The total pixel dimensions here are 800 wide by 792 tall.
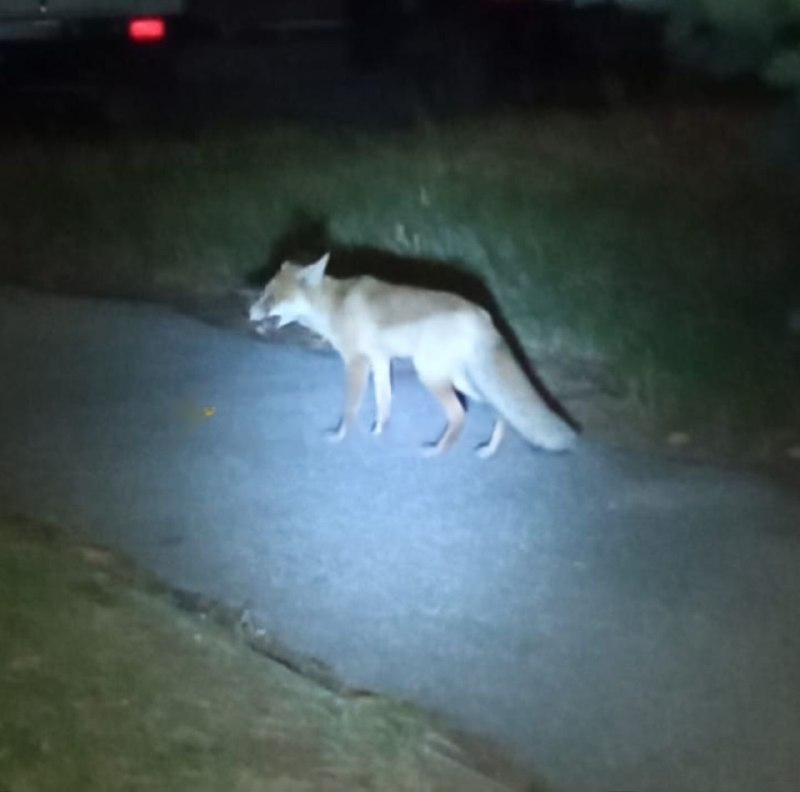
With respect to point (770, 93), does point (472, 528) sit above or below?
below

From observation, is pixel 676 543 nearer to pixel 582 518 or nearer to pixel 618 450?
pixel 582 518

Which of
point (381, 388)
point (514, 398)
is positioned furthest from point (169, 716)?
point (381, 388)

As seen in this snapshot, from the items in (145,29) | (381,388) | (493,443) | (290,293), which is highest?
(290,293)

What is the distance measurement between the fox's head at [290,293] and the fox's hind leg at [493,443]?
0.98 meters

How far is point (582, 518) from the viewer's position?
7133mm

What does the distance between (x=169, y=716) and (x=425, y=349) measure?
290 cm

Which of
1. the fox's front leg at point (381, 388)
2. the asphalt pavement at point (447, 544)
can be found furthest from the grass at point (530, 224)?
the fox's front leg at point (381, 388)

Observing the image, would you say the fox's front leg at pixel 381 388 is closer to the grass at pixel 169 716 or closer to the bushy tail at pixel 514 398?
the bushy tail at pixel 514 398

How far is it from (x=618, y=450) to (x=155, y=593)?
8.07ft

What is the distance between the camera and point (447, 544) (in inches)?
270

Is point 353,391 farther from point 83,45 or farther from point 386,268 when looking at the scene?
point 83,45

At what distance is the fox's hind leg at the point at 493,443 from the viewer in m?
7.87

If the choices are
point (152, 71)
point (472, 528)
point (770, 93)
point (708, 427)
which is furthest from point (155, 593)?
point (152, 71)

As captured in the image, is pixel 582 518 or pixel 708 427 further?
pixel 708 427
